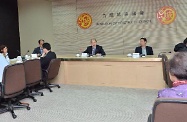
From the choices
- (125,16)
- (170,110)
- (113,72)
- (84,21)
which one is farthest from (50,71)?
(170,110)

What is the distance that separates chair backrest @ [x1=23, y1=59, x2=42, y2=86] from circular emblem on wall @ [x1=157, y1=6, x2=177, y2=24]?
3.92 meters

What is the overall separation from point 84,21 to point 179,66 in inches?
246

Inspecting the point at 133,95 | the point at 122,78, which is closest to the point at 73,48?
the point at 122,78

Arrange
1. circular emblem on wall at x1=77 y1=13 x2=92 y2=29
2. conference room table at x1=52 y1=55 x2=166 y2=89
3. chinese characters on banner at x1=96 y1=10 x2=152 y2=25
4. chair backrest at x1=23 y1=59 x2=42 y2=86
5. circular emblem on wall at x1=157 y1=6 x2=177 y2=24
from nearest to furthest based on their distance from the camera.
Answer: chair backrest at x1=23 y1=59 x2=42 y2=86, conference room table at x1=52 y1=55 x2=166 y2=89, circular emblem on wall at x1=157 y1=6 x2=177 y2=24, chinese characters on banner at x1=96 y1=10 x2=152 y2=25, circular emblem on wall at x1=77 y1=13 x2=92 y2=29

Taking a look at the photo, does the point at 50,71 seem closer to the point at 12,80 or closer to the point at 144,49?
the point at 12,80

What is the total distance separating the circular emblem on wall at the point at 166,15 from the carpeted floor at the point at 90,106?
2.63 meters

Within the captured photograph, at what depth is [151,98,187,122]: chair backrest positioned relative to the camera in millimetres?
1358

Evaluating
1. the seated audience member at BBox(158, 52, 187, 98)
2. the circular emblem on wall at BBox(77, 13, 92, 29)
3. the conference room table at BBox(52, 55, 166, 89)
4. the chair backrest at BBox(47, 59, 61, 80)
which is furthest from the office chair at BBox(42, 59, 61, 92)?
the seated audience member at BBox(158, 52, 187, 98)

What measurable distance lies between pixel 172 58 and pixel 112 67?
364cm

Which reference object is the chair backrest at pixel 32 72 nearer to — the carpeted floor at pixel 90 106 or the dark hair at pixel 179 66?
the carpeted floor at pixel 90 106

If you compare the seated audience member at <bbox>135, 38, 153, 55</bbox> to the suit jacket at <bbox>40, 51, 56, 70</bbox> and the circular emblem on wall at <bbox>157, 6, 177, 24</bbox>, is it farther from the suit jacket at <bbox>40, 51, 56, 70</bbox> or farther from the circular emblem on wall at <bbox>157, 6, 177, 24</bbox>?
the suit jacket at <bbox>40, 51, 56, 70</bbox>

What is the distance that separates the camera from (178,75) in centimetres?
155

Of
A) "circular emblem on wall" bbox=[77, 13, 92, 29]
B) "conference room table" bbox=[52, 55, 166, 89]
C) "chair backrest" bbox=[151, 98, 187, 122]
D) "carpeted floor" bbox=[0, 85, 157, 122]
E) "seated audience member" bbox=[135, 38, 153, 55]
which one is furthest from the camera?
"circular emblem on wall" bbox=[77, 13, 92, 29]

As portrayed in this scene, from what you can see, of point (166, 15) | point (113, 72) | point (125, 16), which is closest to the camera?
point (113, 72)
